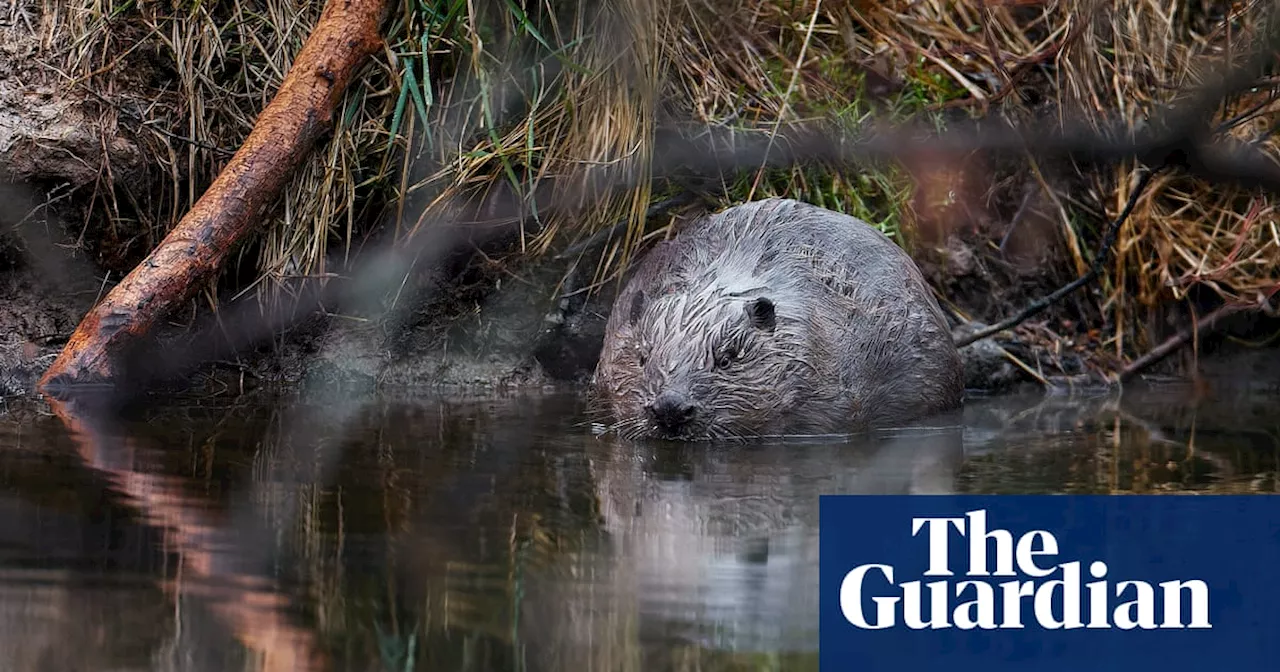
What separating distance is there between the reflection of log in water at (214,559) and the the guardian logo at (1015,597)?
3.27ft

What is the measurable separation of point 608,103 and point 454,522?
10.4 ft

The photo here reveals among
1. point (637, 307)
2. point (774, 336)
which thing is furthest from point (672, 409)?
point (637, 307)

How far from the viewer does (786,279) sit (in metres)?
4.97

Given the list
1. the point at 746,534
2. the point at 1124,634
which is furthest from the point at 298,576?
the point at 1124,634

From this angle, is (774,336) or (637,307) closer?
(774,336)

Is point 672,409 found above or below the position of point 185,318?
below

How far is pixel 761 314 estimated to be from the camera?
4770mm

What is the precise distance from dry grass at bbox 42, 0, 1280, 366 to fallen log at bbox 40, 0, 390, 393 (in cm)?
26

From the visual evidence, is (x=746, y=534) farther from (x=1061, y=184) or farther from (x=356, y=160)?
(x=1061, y=184)

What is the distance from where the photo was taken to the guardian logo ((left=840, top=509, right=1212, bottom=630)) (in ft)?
8.42

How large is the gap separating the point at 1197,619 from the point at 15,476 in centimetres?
283

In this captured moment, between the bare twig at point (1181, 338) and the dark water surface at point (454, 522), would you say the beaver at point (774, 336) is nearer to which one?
the dark water surface at point (454, 522)

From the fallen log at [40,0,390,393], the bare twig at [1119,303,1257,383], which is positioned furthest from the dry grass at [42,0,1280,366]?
the fallen log at [40,0,390,393]

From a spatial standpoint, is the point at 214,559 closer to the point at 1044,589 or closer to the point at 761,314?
the point at 1044,589
